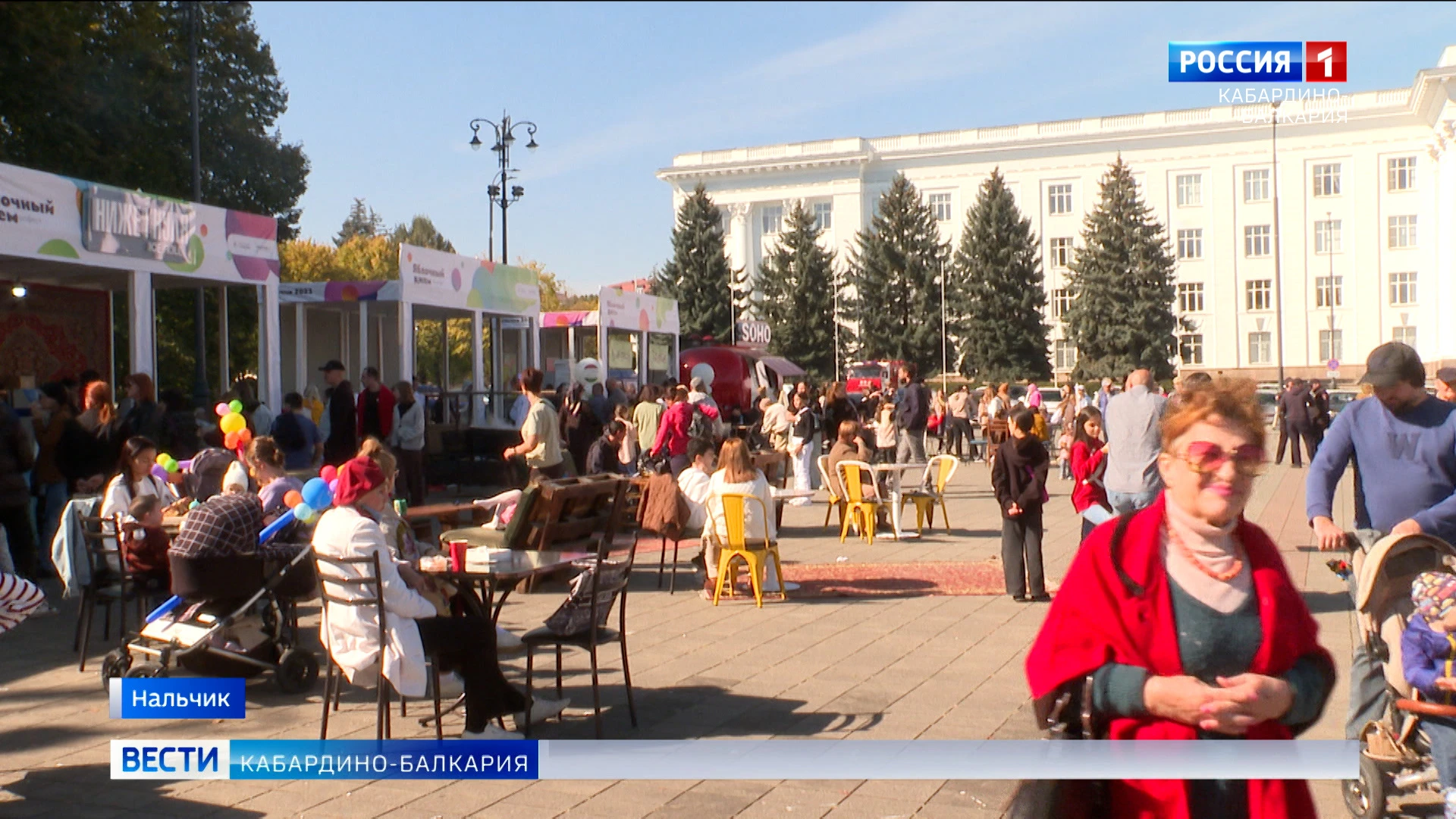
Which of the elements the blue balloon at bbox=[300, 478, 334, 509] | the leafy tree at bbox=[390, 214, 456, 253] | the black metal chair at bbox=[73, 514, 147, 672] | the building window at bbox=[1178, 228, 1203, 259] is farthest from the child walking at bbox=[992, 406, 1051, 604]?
the leafy tree at bbox=[390, 214, 456, 253]

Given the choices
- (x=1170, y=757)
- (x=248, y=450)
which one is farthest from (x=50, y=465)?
(x=1170, y=757)

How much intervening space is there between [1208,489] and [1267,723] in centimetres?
46

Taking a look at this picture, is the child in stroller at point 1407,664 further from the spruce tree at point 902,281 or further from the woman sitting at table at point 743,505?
the spruce tree at point 902,281

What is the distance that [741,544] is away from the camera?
32.9 feet

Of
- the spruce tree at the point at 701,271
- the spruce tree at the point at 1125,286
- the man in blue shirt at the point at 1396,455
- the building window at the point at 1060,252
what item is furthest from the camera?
the building window at the point at 1060,252

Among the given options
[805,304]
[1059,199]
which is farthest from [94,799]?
[1059,199]

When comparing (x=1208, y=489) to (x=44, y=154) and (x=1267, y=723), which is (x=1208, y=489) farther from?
(x=44, y=154)

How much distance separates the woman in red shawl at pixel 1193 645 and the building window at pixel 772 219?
277ft

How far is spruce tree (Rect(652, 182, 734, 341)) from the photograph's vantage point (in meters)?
65.7

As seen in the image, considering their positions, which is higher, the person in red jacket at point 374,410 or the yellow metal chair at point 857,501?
the person in red jacket at point 374,410

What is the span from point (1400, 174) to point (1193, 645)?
74.8 metres

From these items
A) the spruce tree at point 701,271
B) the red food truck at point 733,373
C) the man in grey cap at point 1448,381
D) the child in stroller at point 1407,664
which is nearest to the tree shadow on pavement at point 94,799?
the child in stroller at point 1407,664

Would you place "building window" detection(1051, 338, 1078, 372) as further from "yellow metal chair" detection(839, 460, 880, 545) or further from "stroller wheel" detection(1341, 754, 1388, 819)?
"stroller wheel" detection(1341, 754, 1388, 819)

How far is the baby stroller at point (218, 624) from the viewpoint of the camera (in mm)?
6852
